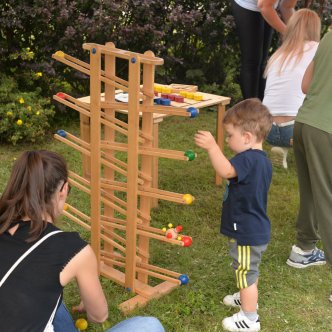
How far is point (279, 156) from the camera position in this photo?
5.22 m

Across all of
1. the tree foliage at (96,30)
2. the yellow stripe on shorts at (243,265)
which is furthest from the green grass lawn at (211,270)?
the tree foliage at (96,30)

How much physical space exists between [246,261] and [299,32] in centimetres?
203

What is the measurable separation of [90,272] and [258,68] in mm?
3624

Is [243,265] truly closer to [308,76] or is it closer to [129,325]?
[129,325]

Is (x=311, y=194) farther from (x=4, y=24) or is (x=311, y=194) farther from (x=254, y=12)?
(x=4, y=24)

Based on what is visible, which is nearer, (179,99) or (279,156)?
(179,99)

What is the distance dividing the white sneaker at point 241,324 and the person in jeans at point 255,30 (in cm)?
271

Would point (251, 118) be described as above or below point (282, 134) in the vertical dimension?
above

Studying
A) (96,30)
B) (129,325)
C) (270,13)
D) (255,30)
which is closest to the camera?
(129,325)

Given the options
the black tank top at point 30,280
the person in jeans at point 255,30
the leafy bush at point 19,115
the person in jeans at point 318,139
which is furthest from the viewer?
the leafy bush at point 19,115

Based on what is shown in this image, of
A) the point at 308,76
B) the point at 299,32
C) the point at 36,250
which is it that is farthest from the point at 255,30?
the point at 36,250

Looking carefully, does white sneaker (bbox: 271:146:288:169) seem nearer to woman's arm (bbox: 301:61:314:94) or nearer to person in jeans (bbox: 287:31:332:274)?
person in jeans (bbox: 287:31:332:274)

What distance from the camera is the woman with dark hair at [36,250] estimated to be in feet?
6.27

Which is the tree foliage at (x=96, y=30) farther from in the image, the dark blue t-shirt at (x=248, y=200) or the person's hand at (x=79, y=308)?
the dark blue t-shirt at (x=248, y=200)
